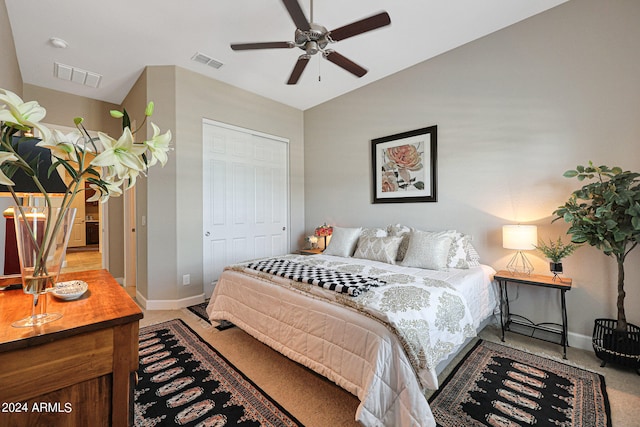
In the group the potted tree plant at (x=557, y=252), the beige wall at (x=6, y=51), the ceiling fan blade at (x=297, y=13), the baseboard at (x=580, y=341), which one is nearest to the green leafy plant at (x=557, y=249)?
the potted tree plant at (x=557, y=252)

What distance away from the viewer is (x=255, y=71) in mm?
3594

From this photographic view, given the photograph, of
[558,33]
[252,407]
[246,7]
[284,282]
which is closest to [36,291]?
[252,407]

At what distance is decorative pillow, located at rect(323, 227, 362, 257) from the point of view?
3.44m

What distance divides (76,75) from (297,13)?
3353 mm

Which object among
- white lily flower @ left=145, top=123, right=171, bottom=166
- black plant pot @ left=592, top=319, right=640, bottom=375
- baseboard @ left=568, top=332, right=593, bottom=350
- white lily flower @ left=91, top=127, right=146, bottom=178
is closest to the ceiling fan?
white lily flower @ left=145, top=123, right=171, bottom=166

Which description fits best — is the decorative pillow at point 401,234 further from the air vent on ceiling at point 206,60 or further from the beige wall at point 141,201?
the beige wall at point 141,201

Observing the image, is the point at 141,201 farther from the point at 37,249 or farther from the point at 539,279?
the point at 539,279

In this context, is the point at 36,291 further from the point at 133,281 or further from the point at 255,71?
the point at 133,281

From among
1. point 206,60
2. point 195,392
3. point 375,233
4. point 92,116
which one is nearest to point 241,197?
point 206,60

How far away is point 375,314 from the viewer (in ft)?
5.21

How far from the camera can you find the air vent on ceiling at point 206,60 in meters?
3.21

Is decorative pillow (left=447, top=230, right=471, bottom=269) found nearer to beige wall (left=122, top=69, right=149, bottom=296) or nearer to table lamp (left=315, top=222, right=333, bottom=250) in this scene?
table lamp (left=315, top=222, right=333, bottom=250)

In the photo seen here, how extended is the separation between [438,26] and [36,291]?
3488 mm

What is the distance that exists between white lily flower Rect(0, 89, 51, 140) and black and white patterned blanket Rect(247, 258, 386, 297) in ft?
5.30
